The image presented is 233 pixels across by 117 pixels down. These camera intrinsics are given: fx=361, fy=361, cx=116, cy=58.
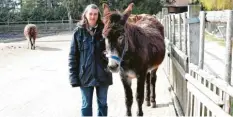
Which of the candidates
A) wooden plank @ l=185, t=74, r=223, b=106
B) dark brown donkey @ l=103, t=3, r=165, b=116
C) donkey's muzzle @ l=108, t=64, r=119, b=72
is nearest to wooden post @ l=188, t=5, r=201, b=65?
wooden plank @ l=185, t=74, r=223, b=106

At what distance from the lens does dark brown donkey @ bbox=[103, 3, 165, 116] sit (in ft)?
15.6

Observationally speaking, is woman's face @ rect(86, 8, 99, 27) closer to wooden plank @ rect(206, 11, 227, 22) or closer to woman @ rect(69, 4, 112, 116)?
woman @ rect(69, 4, 112, 116)

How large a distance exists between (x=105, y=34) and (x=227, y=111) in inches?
80.4

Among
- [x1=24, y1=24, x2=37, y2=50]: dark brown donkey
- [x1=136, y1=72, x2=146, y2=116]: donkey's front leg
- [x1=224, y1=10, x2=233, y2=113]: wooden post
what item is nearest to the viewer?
[x1=224, y1=10, x2=233, y2=113]: wooden post

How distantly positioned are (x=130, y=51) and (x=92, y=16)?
3.00 feet

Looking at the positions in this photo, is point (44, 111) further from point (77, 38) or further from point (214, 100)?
point (214, 100)

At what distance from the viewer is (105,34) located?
15.4ft

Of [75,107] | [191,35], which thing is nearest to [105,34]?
[191,35]

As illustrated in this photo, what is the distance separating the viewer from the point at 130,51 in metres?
5.39

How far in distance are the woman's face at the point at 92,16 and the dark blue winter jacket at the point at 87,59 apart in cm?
11

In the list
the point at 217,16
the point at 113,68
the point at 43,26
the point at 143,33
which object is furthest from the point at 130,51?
the point at 43,26

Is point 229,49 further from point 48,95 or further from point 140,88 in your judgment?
point 48,95

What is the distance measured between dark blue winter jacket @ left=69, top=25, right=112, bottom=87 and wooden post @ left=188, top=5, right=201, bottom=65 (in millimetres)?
1172

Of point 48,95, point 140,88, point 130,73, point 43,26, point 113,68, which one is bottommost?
point 48,95
